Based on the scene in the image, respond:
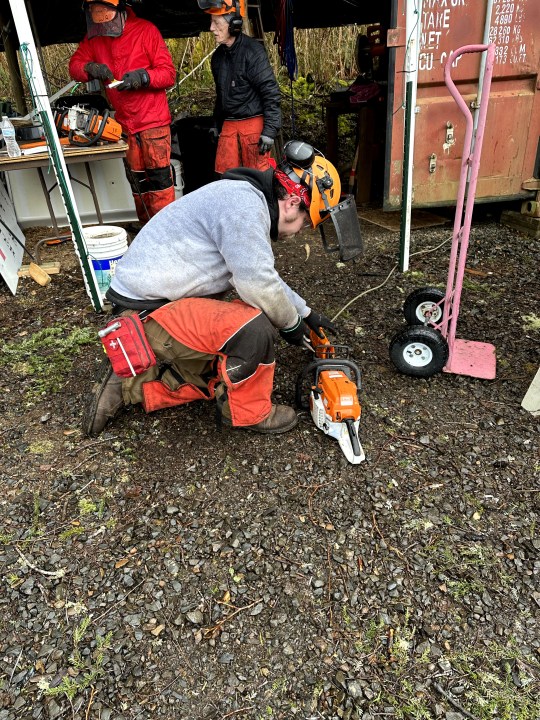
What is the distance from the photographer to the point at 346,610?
2.11 metres

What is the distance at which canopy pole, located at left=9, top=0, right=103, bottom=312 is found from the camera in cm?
342

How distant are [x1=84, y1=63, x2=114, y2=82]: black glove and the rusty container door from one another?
8.14 feet

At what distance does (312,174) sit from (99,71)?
3364mm

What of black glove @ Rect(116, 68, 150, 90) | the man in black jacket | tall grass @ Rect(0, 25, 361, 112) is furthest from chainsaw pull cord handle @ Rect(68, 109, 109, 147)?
tall grass @ Rect(0, 25, 361, 112)

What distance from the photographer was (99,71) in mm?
4879

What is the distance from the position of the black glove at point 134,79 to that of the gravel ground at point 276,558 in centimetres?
283

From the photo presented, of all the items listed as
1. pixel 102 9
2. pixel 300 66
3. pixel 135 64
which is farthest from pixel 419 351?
pixel 300 66

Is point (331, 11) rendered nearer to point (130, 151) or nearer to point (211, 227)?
point (130, 151)

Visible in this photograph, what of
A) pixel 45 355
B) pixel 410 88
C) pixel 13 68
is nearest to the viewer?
pixel 45 355

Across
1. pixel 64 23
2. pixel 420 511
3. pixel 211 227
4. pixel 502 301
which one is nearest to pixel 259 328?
pixel 211 227

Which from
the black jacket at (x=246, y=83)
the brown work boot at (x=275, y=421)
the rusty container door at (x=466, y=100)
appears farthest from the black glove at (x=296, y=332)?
the black jacket at (x=246, y=83)

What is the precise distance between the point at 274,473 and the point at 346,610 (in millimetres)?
790

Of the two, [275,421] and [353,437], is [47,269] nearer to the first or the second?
[275,421]

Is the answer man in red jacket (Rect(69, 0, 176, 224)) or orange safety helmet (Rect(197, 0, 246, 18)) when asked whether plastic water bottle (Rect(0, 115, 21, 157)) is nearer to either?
man in red jacket (Rect(69, 0, 176, 224))
